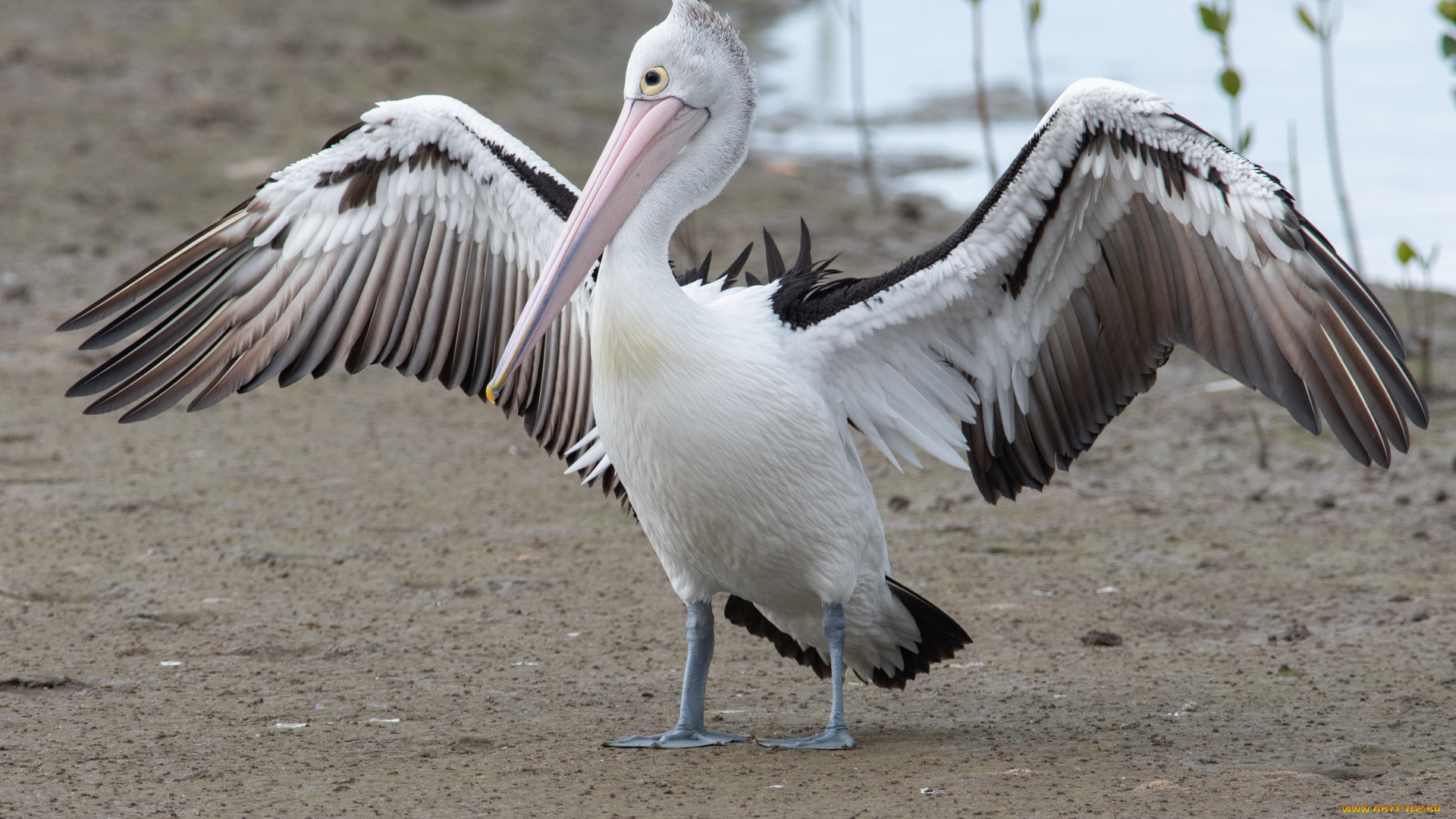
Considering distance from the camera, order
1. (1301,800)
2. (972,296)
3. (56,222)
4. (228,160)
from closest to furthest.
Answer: (1301,800), (972,296), (56,222), (228,160)

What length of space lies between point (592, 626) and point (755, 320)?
164 centimetres

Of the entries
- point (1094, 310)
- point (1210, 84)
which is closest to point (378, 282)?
point (1094, 310)

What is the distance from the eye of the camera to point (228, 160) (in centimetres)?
1212

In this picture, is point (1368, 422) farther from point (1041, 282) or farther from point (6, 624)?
point (6, 624)

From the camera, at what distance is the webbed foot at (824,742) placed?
4.36 m

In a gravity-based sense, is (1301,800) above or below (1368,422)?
below

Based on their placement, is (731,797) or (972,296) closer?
(731,797)

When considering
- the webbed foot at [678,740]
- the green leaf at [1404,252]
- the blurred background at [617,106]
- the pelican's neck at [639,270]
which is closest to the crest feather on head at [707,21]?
the pelican's neck at [639,270]

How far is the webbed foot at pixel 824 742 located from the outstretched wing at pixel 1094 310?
35.5 inches

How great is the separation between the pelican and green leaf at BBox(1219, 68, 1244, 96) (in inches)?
114

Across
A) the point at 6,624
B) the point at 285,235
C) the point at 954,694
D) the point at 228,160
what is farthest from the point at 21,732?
the point at 228,160

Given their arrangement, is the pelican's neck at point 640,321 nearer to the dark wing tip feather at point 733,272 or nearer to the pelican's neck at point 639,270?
the pelican's neck at point 639,270

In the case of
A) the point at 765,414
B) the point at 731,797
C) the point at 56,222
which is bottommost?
the point at 731,797

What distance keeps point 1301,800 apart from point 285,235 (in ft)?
11.8
